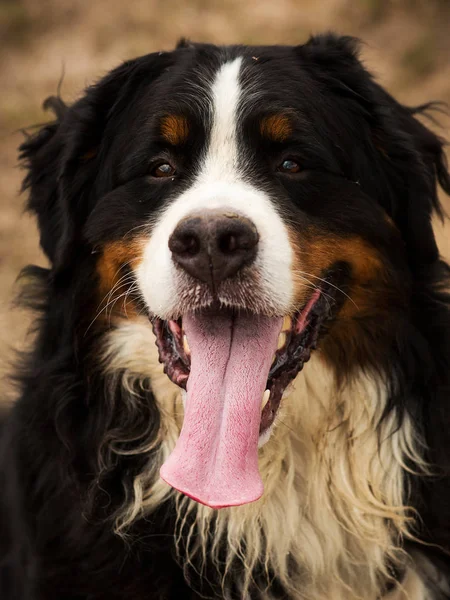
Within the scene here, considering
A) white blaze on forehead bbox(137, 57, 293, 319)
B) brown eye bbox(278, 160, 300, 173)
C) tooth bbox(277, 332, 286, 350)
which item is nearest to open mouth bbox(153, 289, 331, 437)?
tooth bbox(277, 332, 286, 350)

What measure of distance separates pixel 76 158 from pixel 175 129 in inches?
14.5

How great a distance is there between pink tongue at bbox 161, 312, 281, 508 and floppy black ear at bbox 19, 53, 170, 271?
603 mm

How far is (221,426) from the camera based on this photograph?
8.54 ft

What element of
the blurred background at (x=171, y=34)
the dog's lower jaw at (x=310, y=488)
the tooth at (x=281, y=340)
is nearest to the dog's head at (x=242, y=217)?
the tooth at (x=281, y=340)

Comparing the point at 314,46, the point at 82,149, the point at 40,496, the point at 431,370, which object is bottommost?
the point at 40,496

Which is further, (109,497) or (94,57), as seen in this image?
(94,57)

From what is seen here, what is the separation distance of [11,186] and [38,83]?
1.66 metres

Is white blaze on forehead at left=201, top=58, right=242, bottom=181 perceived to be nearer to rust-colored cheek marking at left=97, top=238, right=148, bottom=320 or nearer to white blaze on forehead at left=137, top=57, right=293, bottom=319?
white blaze on forehead at left=137, top=57, right=293, bottom=319

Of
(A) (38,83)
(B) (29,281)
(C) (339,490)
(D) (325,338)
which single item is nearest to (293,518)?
(C) (339,490)

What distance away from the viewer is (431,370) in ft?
9.25

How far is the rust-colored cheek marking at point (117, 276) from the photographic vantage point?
2758mm

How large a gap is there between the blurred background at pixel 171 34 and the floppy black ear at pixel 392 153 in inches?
186

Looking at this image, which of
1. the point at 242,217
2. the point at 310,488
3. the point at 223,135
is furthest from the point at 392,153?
the point at 310,488

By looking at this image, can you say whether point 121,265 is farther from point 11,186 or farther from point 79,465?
point 11,186
